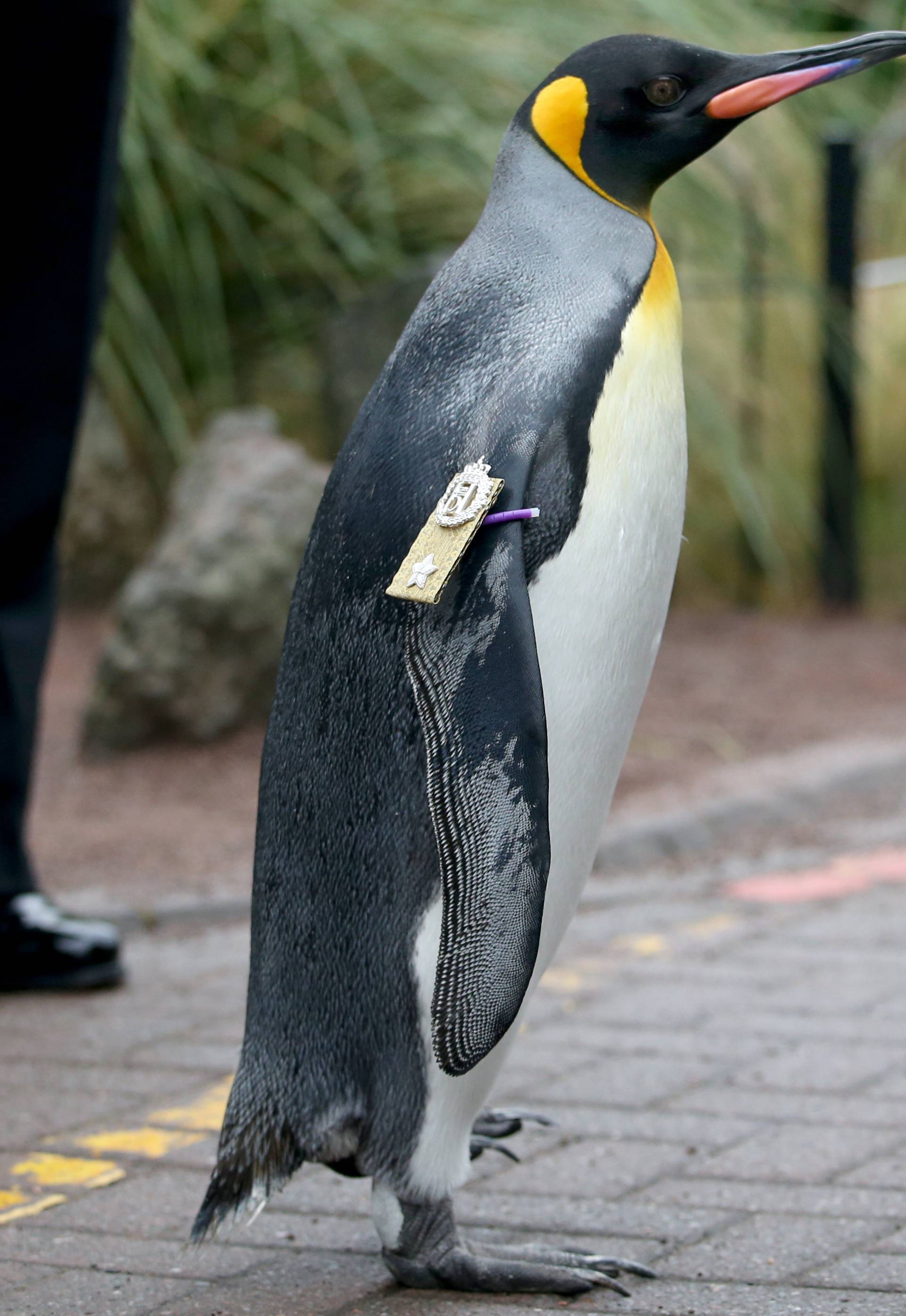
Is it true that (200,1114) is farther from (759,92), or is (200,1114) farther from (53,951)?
(759,92)

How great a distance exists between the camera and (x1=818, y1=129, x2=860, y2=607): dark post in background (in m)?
7.04

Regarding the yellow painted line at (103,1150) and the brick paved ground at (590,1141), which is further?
the yellow painted line at (103,1150)

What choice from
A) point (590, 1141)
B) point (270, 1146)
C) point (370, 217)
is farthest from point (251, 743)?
point (270, 1146)

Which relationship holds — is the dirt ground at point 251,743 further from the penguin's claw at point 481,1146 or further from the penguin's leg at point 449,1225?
the penguin's leg at point 449,1225

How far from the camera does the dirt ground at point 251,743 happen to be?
4066mm

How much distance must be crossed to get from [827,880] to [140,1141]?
6.59ft

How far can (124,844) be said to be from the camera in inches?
165

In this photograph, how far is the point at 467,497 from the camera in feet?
5.85

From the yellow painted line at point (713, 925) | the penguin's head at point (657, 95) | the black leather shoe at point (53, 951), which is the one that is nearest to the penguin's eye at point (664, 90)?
the penguin's head at point (657, 95)

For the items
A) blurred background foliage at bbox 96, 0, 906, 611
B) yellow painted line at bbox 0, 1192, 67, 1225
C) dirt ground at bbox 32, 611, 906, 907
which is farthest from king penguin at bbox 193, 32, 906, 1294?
blurred background foliage at bbox 96, 0, 906, 611

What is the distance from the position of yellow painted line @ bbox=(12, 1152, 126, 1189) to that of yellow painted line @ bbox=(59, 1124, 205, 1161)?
0.14 ft

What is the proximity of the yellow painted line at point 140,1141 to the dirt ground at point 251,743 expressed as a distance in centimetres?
126

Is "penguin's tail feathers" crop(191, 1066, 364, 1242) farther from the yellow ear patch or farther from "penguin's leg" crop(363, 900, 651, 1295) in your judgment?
the yellow ear patch

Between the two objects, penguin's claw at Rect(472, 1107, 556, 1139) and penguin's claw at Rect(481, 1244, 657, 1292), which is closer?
penguin's claw at Rect(481, 1244, 657, 1292)
